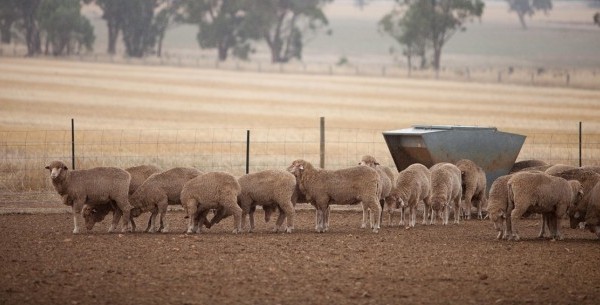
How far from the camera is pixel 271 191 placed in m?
21.9

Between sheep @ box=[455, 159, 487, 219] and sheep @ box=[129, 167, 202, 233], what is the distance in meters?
6.26

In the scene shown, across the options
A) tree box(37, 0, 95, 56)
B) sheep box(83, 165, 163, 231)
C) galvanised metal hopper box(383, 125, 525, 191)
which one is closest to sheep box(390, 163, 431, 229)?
galvanised metal hopper box(383, 125, 525, 191)

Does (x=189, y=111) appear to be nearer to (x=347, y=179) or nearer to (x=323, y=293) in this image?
(x=347, y=179)

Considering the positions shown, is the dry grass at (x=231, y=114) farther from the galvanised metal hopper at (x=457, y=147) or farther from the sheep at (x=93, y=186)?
the galvanised metal hopper at (x=457, y=147)

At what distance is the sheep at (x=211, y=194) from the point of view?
21344mm

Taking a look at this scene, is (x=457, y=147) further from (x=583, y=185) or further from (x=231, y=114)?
(x=231, y=114)

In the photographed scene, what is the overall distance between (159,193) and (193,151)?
58.2 ft

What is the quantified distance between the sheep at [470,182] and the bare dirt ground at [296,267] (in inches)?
104

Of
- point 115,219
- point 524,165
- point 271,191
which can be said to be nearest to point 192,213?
point 271,191

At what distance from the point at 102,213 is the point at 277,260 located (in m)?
5.81

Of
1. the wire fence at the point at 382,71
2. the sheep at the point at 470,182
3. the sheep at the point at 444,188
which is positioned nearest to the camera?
the sheep at the point at 444,188

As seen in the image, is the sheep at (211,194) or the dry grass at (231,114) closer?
the sheep at (211,194)

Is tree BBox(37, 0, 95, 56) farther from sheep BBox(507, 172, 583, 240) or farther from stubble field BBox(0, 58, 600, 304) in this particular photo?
sheep BBox(507, 172, 583, 240)

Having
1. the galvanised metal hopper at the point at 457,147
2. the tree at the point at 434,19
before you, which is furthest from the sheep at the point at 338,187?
the tree at the point at 434,19
